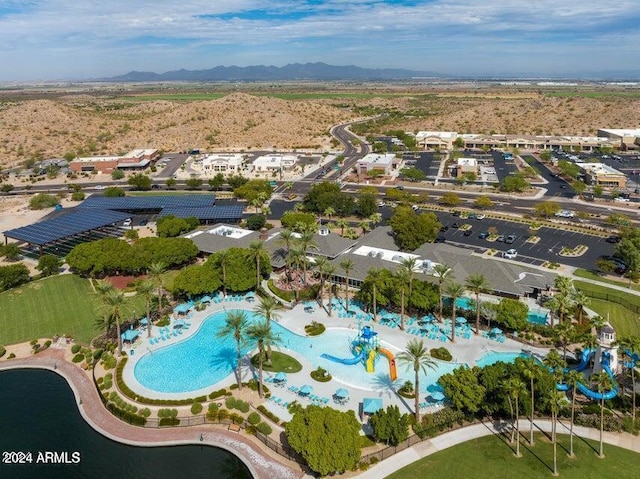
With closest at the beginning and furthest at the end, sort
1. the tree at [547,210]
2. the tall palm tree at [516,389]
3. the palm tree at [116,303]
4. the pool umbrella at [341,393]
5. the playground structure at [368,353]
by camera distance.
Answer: the tall palm tree at [516,389]
the pool umbrella at [341,393]
the playground structure at [368,353]
the palm tree at [116,303]
the tree at [547,210]

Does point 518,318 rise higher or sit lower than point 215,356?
higher

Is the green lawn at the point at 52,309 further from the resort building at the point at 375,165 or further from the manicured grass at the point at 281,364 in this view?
the resort building at the point at 375,165

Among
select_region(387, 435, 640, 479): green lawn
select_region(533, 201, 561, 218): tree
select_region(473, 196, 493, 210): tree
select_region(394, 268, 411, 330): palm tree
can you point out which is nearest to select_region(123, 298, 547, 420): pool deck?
select_region(394, 268, 411, 330): palm tree

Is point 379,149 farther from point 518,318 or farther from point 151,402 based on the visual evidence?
point 151,402

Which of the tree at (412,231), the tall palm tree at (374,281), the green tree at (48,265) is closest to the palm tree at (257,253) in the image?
the tall palm tree at (374,281)

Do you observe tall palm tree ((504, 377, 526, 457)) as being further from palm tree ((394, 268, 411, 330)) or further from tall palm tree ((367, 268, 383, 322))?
tall palm tree ((367, 268, 383, 322))

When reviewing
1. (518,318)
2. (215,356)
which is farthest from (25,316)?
(518,318)

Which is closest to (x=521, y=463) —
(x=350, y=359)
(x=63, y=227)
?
(x=350, y=359)
